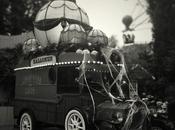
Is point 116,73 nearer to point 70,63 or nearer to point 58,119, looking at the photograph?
point 70,63

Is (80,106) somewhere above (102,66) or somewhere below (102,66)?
below

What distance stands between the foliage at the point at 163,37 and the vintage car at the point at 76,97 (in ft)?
7.58

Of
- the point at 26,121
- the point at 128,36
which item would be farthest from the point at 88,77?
the point at 128,36

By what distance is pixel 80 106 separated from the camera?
25.8 ft

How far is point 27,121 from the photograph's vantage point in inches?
378

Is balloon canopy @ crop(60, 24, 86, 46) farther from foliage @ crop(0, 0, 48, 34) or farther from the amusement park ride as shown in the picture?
foliage @ crop(0, 0, 48, 34)

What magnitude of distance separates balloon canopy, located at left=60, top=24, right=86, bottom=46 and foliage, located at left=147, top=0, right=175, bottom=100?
3423mm

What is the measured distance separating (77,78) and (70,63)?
47 cm

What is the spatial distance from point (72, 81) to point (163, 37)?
4.53 m

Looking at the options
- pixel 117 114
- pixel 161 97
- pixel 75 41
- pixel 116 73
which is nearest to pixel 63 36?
pixel 75 41

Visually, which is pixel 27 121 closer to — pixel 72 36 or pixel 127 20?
pixel 72 36

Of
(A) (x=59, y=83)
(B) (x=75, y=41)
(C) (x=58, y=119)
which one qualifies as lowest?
(C) (x=58, y=119)

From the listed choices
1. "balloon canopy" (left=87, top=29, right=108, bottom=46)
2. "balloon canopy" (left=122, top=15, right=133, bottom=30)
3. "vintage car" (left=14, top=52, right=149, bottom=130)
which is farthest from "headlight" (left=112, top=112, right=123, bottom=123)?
"balloon canopy" (left=122, top=15, right=133, bottom=30)

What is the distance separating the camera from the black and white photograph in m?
7.69
